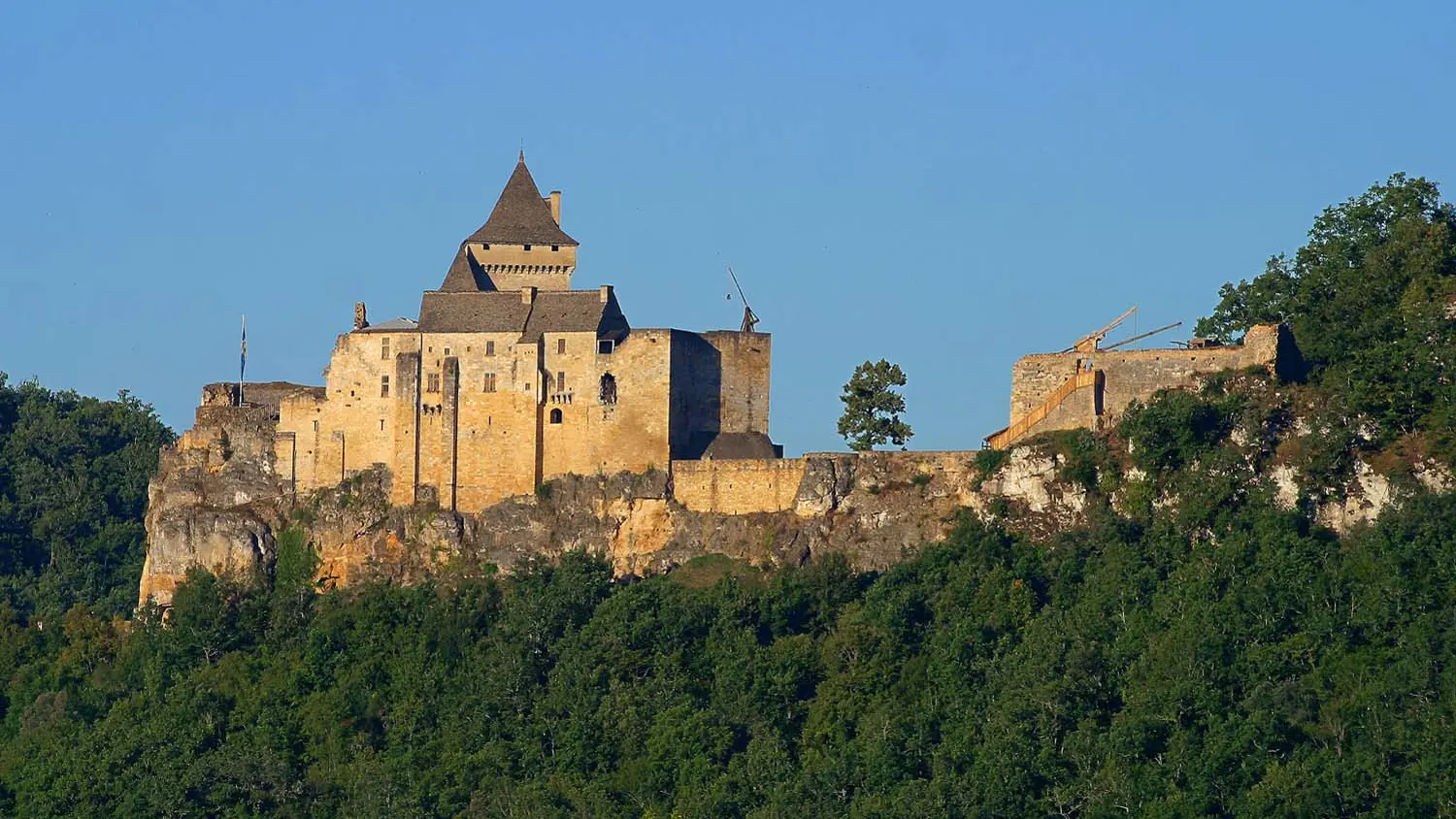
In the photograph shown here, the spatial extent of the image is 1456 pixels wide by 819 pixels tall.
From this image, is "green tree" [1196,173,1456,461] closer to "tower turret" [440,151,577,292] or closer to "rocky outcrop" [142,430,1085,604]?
"rocky outcrop" [142,430,1085,604]

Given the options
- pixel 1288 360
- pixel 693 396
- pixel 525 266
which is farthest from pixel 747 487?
pixel 1288 360

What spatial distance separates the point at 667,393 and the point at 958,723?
37.5 feet

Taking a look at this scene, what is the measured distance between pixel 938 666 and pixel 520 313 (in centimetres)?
1353

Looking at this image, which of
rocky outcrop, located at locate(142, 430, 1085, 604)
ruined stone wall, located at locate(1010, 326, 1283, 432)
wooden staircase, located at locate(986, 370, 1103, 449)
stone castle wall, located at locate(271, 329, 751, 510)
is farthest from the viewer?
stone castle wall, located at locate(271, 329, 751, 510)

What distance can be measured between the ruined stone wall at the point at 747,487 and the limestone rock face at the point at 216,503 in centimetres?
A: 991

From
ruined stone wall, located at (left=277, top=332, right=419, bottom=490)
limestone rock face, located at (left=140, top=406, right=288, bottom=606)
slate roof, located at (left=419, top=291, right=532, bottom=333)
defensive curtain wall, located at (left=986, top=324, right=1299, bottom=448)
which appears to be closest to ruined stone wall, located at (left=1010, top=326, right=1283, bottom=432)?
defensive curtain wall, located at (left=986, top=324, right=1299, bottom=448)

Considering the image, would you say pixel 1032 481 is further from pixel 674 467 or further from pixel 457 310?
pixel 457 310

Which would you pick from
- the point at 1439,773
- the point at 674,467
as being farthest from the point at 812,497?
the point at 1439,773

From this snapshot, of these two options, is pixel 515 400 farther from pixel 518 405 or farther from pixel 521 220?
pixel 521 220

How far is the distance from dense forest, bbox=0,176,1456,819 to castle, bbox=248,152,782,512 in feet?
7.65

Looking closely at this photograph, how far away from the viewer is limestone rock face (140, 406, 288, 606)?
267 feet

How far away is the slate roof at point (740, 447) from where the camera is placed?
7950 cm

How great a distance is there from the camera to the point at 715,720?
2906 inches

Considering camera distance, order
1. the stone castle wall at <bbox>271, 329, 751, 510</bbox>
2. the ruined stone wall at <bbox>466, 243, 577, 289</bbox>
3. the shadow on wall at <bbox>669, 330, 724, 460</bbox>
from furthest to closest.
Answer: the ruined stone wall at <bbox>466, 243, 577, 289</bbox> < the shadow on wall at <bbox>669, 330, 724, 460</bbox> < the stone castle wall at <bbox>271, 329, 751, 510</bbox>
